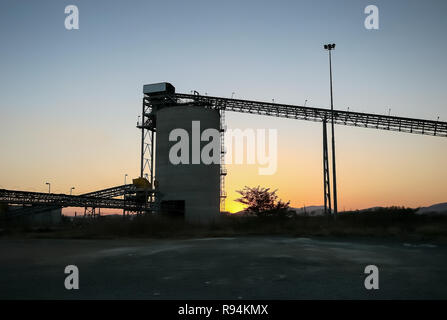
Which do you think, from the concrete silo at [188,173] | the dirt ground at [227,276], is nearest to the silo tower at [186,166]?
the concrete silo at [188,173]

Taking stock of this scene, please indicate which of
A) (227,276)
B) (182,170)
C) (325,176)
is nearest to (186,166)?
(182,170)

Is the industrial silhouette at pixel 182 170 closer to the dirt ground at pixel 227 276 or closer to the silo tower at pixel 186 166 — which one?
the silo tower at pixel 186 166

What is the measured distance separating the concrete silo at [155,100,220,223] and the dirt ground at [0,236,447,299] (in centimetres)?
2309

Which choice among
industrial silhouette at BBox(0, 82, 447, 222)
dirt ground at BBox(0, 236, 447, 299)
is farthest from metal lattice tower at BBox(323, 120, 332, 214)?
dirt ground at BBox(0, 236, 447, 299)

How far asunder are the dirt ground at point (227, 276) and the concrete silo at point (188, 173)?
23.1 m

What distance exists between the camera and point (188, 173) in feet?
112

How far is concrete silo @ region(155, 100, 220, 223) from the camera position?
3412cm

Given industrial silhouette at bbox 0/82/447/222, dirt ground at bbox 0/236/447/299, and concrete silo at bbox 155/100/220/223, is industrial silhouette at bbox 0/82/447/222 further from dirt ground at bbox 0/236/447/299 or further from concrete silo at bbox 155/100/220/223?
dirt ground at bbox 0/236/447/299

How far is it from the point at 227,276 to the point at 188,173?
27.3 metres

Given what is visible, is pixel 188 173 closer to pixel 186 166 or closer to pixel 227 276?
pixel 186 166
